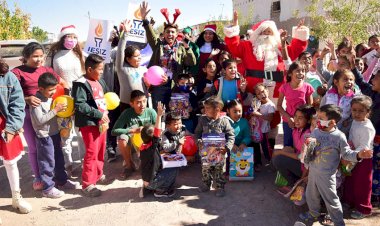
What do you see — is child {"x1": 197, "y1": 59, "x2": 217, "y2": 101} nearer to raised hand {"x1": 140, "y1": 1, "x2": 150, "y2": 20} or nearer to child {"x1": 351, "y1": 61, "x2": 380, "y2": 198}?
raised hand {"x1": 140, "y1": 1, "x2": 150, "y2": 20}

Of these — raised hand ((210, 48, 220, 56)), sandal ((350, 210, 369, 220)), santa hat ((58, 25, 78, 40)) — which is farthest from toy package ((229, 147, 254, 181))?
santa hat ((58, 25, 78, 40))

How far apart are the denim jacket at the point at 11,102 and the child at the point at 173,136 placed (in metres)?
1.76

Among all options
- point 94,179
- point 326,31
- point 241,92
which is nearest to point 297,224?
point 241,92

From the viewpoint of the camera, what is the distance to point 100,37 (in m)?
5.52

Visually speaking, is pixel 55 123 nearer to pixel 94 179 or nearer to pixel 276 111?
pixel 94 179

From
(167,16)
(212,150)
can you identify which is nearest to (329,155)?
(212,150)

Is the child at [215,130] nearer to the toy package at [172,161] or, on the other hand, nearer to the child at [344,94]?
the toy package at [172,161]

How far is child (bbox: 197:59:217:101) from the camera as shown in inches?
205

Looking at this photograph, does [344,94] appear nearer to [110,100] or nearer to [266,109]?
[266,109]

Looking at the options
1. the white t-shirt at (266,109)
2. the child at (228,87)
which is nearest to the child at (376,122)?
the white t-shirt at (266,109)

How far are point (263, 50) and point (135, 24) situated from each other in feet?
7.91

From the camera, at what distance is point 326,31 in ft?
57.0

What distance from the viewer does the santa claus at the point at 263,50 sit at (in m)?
5.12

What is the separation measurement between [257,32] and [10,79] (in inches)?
148
